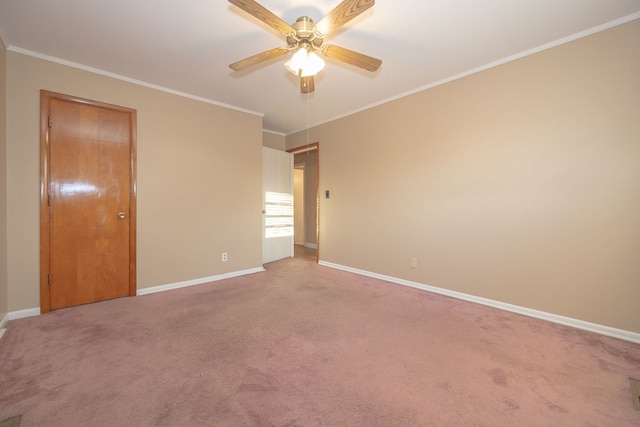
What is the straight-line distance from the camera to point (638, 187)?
217 cm

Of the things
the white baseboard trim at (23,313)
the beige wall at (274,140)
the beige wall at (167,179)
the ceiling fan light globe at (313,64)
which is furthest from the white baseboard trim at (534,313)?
the white baseboard trim at (23,313)

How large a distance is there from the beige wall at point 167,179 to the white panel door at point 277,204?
487 millimetres

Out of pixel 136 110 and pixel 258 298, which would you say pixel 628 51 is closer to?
pixel 258 298

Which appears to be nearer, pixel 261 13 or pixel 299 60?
pixel 261 13

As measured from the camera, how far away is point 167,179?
3.49 meters

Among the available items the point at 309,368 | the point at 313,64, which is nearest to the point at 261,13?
the point at 313,64

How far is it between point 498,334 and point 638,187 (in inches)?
64.7

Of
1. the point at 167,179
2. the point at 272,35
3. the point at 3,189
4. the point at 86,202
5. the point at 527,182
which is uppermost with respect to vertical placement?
the point at 272,35

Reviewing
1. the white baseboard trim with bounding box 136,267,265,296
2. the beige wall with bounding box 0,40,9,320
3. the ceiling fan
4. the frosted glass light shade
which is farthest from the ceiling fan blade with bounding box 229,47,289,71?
the white baseboard trim with bounding box 136,267,265,296

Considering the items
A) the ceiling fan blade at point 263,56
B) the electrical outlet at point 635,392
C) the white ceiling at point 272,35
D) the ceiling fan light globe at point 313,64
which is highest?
the white ceiling at point 272,35

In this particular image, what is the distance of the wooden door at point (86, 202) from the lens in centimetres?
275

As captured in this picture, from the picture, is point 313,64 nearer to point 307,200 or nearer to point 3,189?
point 3,189

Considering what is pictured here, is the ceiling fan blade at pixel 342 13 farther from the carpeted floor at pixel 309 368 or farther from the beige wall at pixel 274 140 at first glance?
the beige wall at pixel 274 140

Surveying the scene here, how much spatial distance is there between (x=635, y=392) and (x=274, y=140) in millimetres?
5453
